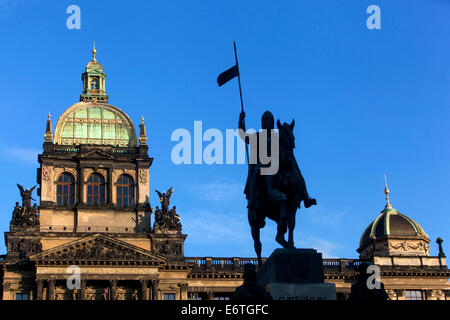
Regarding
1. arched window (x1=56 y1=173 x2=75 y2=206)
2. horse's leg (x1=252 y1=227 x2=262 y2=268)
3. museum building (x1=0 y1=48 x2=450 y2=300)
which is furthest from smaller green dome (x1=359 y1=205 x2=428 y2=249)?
horse's leg (x1=252 y1=227 x2=262 y2=268)

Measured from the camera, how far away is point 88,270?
205 ft

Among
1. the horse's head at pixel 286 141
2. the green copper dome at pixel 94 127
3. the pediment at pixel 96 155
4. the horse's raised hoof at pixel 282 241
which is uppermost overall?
the green copper dome at pixel 94 127

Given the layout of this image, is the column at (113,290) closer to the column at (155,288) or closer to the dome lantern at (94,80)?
the column at (155,288)

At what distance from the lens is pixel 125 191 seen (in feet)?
227

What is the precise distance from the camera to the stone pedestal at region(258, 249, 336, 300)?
50.8 ft

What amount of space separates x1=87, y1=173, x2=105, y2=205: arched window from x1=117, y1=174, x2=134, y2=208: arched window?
1340 millimetres

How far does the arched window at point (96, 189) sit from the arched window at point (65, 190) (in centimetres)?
135

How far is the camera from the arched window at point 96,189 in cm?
6812

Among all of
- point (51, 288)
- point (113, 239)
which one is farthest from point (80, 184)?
point (51, 288)

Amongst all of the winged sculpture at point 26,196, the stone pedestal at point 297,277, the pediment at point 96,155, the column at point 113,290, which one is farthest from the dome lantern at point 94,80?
the stone pedestal at point 297,277

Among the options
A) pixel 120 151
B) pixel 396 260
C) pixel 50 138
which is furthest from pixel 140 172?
pixel 396 260

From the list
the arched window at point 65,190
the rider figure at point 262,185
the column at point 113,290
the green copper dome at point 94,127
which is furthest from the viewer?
the green copper dome at point 94,127

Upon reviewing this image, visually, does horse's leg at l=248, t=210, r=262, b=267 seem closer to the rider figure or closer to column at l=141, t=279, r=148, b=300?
the rider figure

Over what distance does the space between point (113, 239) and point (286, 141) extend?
156ft
